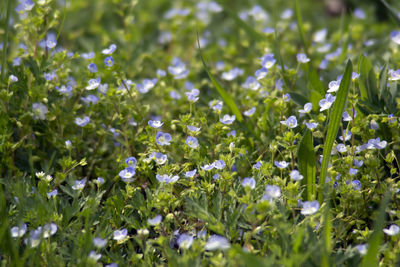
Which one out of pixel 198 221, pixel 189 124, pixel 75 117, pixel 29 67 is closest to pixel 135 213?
pixel 198 221

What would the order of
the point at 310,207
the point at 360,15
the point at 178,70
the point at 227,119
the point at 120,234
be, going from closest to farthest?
the point at 310,207 → the point at 120,234 → the point at 227,119 → the point at 178,70 → the point at 360,15

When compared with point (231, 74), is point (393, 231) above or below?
above

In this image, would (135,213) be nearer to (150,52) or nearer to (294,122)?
(294,122)

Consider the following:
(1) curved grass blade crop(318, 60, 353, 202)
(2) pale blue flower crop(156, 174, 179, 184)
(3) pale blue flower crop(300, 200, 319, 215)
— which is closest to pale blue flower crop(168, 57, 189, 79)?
(2) pale blue flower crop(156, 174, 179, 184)

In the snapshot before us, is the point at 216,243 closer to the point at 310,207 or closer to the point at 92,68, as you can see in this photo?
the point at 310,207

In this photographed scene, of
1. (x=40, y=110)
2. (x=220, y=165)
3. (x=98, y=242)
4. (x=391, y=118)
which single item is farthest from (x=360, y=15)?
(x=98, y=242)

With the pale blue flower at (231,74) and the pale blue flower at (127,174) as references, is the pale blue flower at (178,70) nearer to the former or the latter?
the pale blue flower at (231,74)

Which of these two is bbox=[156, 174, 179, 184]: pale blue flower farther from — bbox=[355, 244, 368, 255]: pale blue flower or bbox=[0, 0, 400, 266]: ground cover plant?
bbox=[355, 244, 368, 255]: pale blue flower

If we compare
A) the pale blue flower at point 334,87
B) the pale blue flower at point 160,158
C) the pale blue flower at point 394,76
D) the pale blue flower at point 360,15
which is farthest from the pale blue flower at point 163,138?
the pale blue flower at point 360,15
